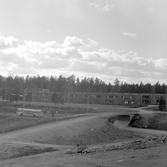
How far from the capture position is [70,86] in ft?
445

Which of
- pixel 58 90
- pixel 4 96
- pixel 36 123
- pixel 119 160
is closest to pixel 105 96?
pixel 58 90

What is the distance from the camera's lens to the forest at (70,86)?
130m

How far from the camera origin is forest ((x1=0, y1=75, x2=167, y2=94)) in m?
130

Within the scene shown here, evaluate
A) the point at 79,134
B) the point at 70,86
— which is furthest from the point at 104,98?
the point at 79,134

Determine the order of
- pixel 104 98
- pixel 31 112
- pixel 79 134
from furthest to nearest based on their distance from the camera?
pixel 104 98, pixel 31 112, pixel 79 134

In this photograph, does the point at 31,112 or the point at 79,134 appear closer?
the point at 79,134

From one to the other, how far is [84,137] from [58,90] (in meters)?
81.2

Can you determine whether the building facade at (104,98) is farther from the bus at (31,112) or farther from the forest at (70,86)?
the bus at (31,112)

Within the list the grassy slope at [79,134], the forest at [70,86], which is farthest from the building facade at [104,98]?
the grassy slope at [79,134]

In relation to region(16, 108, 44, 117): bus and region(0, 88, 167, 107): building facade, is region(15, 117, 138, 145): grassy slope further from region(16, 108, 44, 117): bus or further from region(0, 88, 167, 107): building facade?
region(0, 88, 167, 107): building facade

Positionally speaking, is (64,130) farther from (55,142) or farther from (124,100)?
(124,100)

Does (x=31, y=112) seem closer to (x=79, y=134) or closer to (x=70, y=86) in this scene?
(x=79, y=134)

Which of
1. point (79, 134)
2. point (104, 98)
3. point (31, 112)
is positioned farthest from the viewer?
point (104, 98)

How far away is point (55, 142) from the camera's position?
41.1 metres
